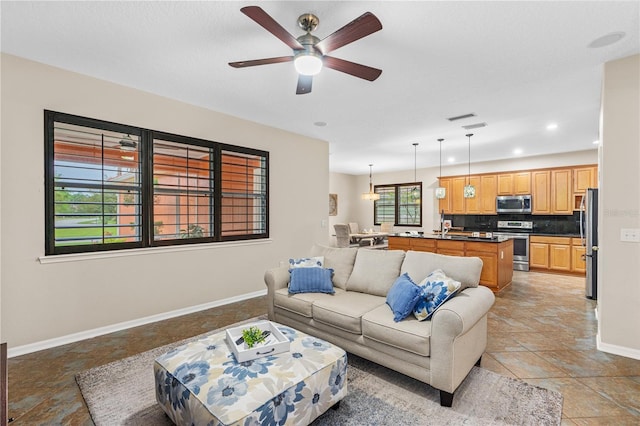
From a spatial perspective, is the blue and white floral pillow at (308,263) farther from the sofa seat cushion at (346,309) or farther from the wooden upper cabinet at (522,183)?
the wooden upper cabinet at (522,183)

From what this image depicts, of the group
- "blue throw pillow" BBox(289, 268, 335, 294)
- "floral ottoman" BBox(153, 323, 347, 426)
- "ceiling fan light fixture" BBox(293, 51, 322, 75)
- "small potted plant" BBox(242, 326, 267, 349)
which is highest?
"ceiling fan light fixture" BBox(293, 51, 322, 75)

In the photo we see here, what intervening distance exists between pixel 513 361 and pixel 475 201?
5.85m

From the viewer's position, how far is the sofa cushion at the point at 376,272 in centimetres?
307

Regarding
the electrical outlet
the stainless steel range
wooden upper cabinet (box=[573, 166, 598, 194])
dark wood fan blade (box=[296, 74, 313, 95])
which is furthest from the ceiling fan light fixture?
wooden upper cabinet (box=[573, 166, 598, 194])

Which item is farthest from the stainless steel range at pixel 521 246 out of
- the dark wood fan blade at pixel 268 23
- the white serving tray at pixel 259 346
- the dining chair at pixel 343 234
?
the dark wood fan blade at pixel 268 23

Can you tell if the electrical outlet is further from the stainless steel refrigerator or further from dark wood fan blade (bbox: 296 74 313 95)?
dark wood fan blade (bbox: 296 74 313 95)

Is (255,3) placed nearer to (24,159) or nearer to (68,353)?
(24,159)

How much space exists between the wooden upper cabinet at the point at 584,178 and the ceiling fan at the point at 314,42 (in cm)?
650

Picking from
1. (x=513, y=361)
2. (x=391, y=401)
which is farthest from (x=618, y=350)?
(x=391, y=401)

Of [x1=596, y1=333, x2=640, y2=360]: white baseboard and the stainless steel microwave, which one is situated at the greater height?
the stainless steel microwave

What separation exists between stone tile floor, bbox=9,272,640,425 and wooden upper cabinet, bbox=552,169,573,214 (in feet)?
9.79

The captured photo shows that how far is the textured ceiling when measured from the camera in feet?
7.18

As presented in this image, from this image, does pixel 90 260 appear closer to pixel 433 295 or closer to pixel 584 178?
pixel 433 295

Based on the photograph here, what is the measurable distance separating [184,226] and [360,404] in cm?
311
